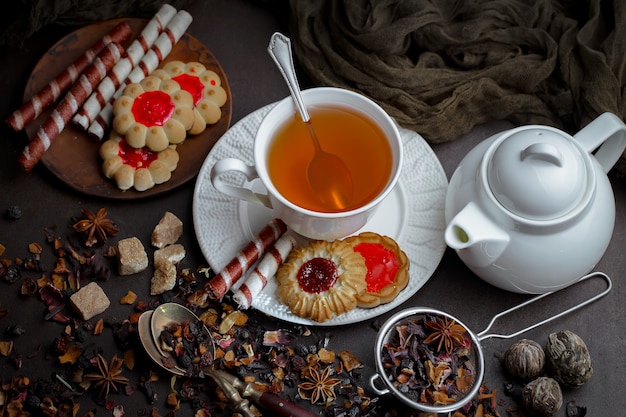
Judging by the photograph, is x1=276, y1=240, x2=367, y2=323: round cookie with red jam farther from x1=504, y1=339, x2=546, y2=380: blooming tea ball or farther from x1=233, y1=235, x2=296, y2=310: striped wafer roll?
x1=504, y1=339, x2=546, y2=380: blooming tea ball

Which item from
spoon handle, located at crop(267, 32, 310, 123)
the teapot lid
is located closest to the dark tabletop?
the teapot lid

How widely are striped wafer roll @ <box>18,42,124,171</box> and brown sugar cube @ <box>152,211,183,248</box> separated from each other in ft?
1.17

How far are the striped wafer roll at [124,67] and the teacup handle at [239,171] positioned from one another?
51 cm

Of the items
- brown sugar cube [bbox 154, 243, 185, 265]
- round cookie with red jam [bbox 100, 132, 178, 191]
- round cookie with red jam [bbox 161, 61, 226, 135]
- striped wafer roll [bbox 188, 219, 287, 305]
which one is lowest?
brown sugar cube [bbox 154, 243, 185, 265]

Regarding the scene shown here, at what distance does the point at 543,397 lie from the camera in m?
1.77

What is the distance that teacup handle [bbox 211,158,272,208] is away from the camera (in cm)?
163

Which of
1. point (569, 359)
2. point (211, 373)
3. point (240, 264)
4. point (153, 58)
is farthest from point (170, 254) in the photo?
point (569, 359)

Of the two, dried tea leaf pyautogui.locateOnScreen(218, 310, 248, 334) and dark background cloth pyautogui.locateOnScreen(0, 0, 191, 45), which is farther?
dark background cloth pyautogui.locateOnScreen(0, 0, 191, 45)

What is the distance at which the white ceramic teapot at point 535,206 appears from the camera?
5.31 feet

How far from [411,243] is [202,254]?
0.52 m

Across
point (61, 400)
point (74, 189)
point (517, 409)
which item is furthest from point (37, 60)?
point (517, 409)

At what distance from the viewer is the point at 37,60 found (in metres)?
2.14

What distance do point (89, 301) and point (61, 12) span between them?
802mm

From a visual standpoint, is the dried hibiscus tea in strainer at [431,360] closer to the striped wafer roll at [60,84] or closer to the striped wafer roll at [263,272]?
the striped wafer roll at [263,272]
